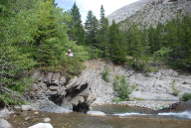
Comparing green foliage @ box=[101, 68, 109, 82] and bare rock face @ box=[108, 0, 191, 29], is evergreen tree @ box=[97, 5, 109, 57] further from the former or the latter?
bare rock face @ box=[108, 0, 191, 29]

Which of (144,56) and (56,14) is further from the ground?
(56,14)

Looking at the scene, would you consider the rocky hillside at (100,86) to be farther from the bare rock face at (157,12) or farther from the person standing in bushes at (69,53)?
the bare rock face at (157,12)

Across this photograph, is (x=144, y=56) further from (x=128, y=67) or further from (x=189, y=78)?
(x=189, y=78)

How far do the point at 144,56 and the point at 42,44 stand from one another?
36.7 meters

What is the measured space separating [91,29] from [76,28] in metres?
4.83

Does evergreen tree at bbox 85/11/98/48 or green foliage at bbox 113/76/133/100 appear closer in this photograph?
green foliage at bbox 113/76/133/100

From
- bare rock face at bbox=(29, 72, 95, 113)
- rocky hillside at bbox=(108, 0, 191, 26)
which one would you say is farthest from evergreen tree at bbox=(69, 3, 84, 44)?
rocky hillside at bbox=(108, 0, 191, 26)

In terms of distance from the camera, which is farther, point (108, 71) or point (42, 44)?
point (108, 71)

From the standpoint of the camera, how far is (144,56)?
53.6m

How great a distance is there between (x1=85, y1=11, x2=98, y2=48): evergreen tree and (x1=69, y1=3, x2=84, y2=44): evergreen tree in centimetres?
190

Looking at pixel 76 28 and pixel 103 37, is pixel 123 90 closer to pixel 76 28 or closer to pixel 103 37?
pixel 103 37

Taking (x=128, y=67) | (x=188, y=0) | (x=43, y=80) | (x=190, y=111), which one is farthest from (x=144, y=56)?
(x=188, y=0)

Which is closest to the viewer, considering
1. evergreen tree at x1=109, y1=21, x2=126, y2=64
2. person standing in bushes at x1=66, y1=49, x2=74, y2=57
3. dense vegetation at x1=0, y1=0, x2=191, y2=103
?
dense vegetation at x1=0, y1=0, x2=191, y2=103

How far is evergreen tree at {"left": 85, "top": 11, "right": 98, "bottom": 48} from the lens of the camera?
189 feet
